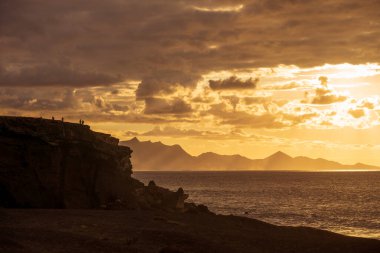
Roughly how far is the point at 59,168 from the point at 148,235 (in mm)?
20790

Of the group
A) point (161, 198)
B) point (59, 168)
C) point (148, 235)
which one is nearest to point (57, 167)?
point (59, 168)

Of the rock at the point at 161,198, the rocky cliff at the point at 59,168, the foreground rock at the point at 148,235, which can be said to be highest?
the rocky cliff at the point at 59,168

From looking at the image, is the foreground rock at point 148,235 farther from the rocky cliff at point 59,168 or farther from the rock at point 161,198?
the rock at point 161,198

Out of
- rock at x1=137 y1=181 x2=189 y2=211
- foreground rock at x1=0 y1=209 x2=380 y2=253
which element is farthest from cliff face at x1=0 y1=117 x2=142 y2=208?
foreground rock at x1=0 y1=209 x2=380 y2=253

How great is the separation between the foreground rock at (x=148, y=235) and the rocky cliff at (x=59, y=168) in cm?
746

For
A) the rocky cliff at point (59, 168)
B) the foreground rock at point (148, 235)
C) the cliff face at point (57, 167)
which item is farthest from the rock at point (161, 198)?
the foreground rock at point (148, 235)

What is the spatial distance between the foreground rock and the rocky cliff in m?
7.46

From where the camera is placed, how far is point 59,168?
6069 cm

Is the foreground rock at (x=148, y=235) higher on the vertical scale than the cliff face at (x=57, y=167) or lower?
lower

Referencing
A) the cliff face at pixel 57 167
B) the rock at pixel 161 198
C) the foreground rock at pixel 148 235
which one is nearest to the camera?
the foreground rock at pixel 148 235

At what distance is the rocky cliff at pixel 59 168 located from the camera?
2272 inches

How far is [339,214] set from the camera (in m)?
102

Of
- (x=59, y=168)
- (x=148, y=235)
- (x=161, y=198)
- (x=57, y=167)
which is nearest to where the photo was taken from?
(x=148, y=235)

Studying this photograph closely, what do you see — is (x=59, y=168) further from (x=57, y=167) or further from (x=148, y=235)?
(x=148, y=235)
